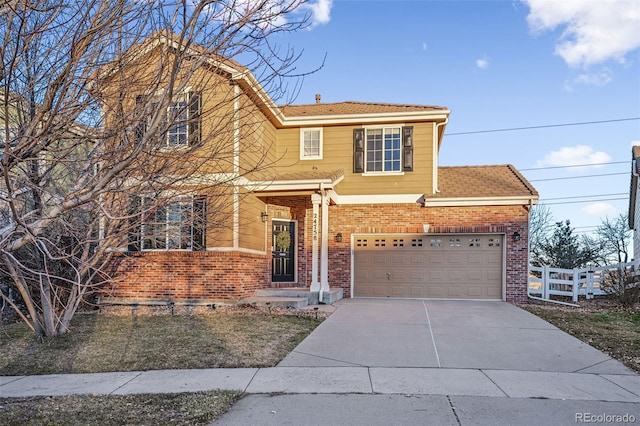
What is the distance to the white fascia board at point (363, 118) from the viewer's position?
1429cm

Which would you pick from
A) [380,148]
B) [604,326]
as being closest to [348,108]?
[380,148]

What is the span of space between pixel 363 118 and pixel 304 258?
15.1 ft

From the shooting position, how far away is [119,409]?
4.95 m

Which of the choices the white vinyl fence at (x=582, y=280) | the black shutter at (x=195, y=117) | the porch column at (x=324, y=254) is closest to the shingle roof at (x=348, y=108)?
the porch column at (x=324, y=254)

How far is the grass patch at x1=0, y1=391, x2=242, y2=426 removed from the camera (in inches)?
181

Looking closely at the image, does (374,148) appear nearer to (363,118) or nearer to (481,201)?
(363,118)

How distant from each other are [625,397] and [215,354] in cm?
529

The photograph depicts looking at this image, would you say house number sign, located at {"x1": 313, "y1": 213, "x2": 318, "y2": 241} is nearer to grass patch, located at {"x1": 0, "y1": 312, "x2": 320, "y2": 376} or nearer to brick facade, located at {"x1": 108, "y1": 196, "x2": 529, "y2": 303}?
brick facade, located at {"x1": 108, "y1": 196, "x2": 529, "y2": 303}

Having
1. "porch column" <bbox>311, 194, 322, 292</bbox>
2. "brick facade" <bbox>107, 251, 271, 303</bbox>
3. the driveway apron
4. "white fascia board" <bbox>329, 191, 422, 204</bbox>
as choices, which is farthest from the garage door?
"brick facade" <bbox>107, 251, 271, 303</bbox>

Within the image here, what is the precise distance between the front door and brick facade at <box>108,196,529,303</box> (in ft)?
0.65

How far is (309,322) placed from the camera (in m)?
10.0

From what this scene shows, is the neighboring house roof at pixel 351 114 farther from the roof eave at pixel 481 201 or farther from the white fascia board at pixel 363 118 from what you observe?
the roof eave at pixel 481 201

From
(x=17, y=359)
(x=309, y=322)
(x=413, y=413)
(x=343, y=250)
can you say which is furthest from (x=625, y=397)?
(x=343, y=250)

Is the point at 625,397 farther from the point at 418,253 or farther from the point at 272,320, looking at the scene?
the point at 418,253
